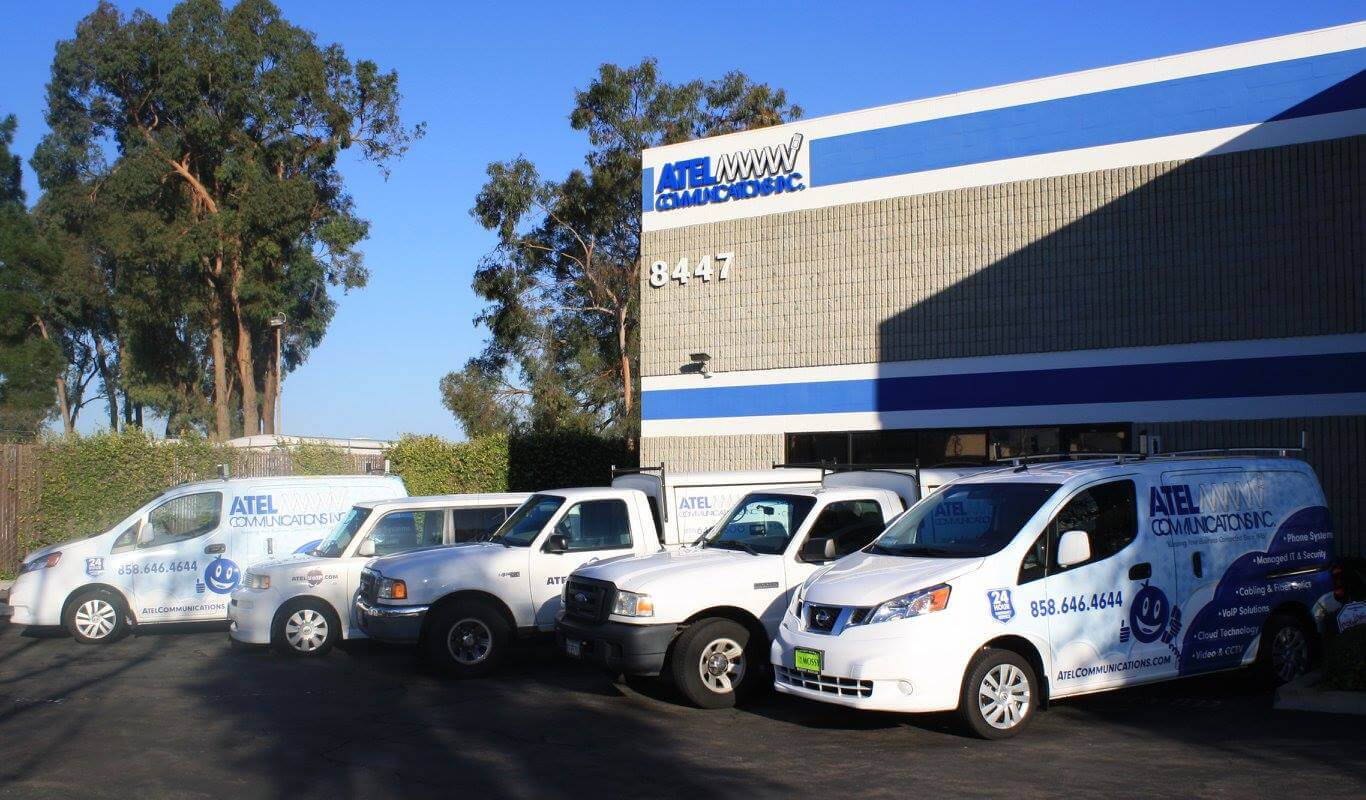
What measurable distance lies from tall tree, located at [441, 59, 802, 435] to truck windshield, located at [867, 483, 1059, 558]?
30995 millimetres

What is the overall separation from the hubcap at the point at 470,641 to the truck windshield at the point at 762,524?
98.3 inches

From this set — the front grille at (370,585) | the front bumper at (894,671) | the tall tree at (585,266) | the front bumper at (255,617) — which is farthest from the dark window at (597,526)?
the tall tree at (585,266)

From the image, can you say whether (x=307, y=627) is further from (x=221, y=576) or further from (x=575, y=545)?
(x=575, y=545)

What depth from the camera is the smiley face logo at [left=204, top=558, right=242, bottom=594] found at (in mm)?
15727

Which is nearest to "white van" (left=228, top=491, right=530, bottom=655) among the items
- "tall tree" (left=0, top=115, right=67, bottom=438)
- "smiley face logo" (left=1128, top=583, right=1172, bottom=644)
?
"smiley face logo" (left=1128, top=583, right=1172, bottom=644)

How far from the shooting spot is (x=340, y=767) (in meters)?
8.52

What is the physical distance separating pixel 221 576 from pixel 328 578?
2544mm

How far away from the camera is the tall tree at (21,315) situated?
5319cm

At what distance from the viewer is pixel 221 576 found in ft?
51.8

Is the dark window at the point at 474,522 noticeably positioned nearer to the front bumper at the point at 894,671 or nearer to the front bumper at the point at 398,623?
the front bumper at the point at 398,623

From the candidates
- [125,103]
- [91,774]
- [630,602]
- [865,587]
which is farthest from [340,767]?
[125,103]

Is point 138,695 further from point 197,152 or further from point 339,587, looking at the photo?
point 197,152

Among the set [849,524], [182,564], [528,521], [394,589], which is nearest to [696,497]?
[528,521]

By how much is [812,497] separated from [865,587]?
8.04ft
